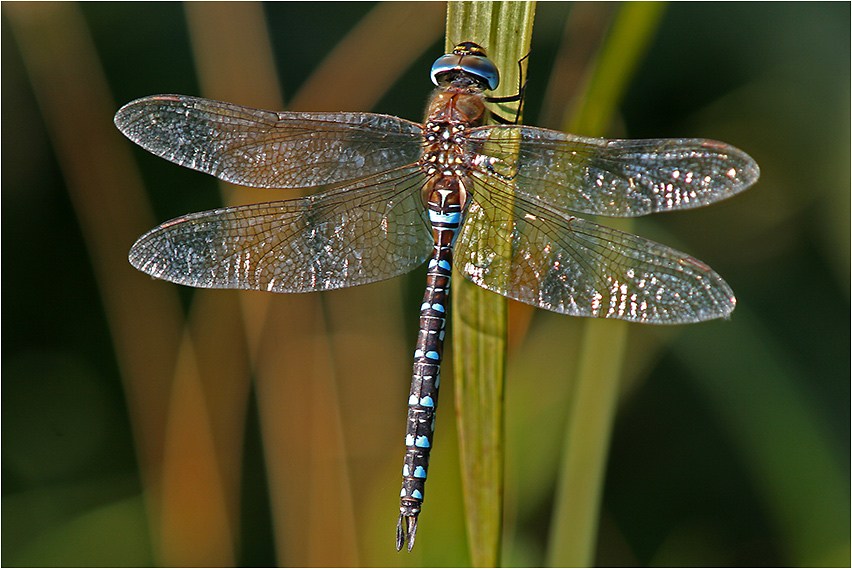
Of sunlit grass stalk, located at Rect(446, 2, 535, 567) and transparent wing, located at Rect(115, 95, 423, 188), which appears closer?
sunlit grass stalk, located at Rect(446, 2, 535, 567)

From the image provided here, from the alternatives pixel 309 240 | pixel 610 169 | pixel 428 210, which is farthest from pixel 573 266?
pixel 309 240

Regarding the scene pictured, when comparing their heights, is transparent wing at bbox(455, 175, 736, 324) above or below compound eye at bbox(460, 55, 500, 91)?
below

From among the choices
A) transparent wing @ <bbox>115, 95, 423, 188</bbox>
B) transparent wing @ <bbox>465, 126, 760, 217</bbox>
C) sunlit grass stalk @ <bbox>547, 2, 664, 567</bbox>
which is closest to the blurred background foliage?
sunlit grass stalk @ <bbox>547, 2, 664, 567</bbox>

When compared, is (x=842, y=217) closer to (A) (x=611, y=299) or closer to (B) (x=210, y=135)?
(A) (x=611, y=299)

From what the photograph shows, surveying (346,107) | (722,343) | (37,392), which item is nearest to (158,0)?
(346,107)

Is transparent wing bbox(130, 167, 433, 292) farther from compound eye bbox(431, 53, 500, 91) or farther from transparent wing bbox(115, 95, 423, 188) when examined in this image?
compound eye bbox(431, 53, 500, 91)

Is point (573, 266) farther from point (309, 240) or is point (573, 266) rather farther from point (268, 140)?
point (268, 140)
